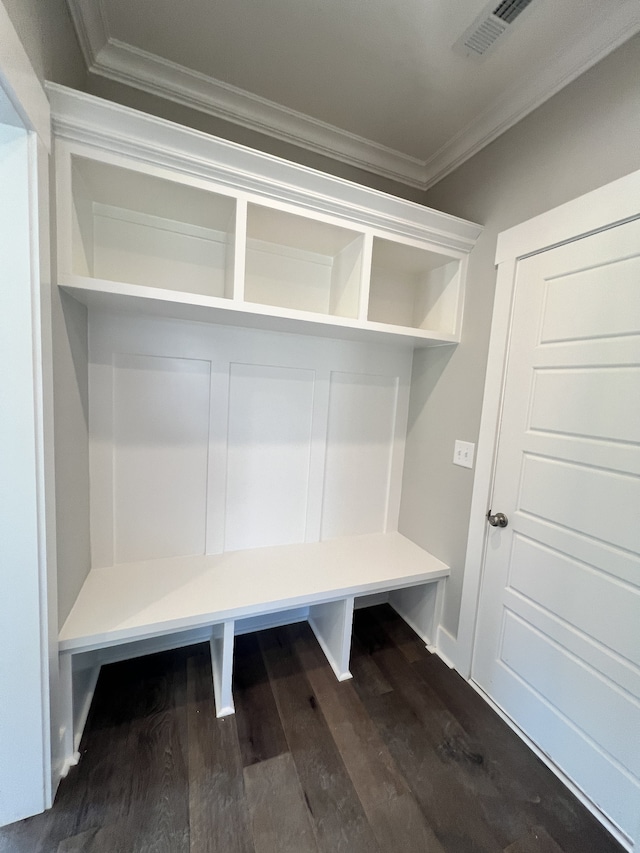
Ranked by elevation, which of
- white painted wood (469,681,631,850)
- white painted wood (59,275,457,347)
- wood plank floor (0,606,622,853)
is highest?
white painted wood (59,275,457,347)

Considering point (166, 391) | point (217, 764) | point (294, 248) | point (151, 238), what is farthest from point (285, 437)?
point (217, 764)

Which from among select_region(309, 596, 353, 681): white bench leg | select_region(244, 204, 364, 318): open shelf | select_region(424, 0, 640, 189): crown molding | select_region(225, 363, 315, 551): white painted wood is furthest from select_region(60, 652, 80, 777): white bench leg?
select_region(424, 0, 640, 189): crown molding

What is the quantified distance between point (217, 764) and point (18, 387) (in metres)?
1.50

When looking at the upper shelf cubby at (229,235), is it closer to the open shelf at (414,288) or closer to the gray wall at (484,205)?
the open shelf at (414,288)

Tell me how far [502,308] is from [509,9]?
3.15 feet

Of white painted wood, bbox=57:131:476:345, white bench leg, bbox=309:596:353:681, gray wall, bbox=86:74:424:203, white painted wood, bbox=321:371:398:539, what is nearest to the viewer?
white painted wood, bbox=57:131:476:345

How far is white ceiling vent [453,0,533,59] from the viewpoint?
1109 millimetres

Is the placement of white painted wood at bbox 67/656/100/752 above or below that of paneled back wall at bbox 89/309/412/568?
below

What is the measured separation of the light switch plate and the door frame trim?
49mm

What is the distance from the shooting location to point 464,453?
1744 mm

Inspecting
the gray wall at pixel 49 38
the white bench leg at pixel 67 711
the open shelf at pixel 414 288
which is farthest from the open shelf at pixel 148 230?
the white bench leg at pixel 67 711

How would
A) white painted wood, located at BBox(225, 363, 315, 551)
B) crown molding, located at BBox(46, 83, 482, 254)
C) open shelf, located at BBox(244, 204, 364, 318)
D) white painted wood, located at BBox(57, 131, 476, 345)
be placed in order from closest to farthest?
crown molding, located at BBox(46, 83, 482, 254) < white painted wood, located at BBox(57, 131, 476, 345) < open shelf, located at BBox(244, 204, 364, 318) < white painted wood, located at BBox(225, 363, 315, 551)

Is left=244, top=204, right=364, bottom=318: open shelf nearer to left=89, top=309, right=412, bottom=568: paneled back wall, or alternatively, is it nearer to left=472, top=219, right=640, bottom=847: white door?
left=89, top=309, right=412, bottom=568: paneled back wall

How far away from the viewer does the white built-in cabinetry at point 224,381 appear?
123 centimetres
